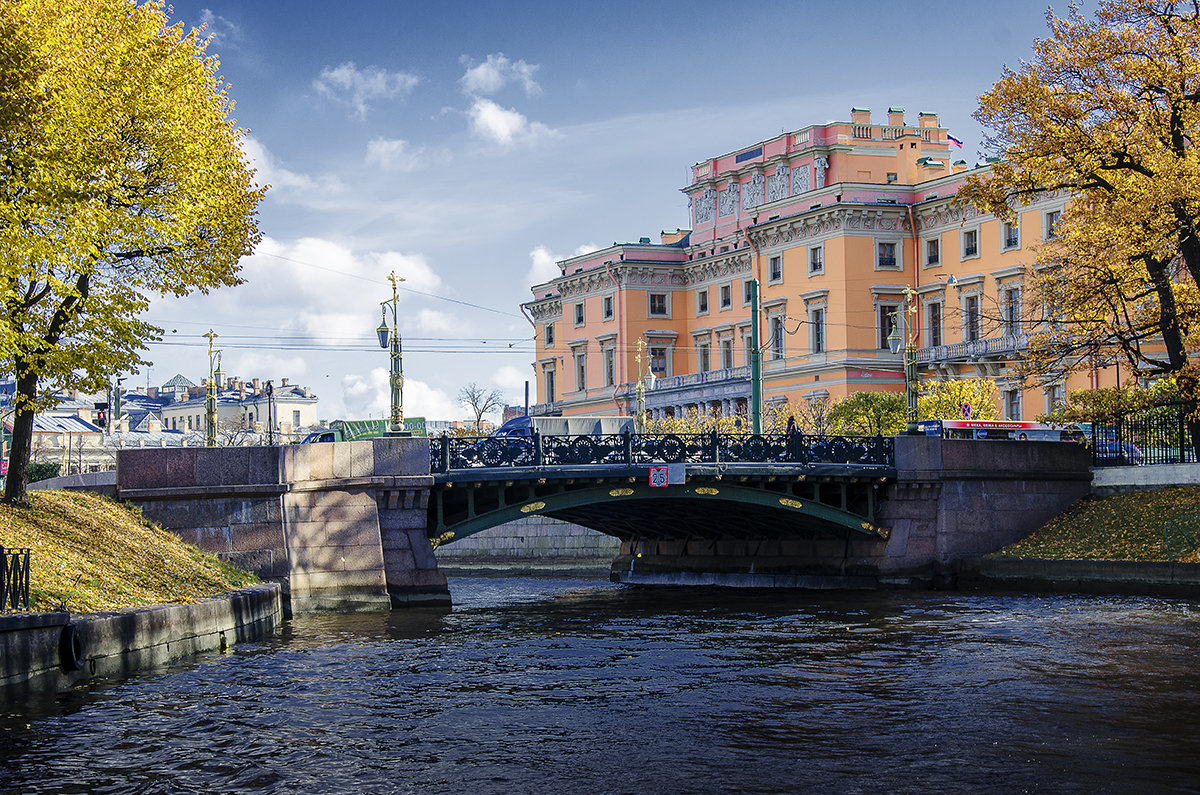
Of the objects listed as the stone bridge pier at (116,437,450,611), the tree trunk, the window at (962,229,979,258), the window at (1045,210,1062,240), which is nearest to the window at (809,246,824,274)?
the window at (962,229,979,258)

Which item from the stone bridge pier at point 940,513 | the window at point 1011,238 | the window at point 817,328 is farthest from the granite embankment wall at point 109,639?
the window at point 817,328

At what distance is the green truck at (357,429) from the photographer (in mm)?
46062

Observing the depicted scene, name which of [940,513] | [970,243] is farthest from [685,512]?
[970,243]

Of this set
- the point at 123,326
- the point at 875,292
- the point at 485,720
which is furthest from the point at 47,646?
the point at 875,292

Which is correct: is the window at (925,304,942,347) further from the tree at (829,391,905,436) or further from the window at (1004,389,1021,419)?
the tree at (829,391,905,436)

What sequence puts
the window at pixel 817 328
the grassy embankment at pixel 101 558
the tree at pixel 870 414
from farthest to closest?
the window at pixel 817 328 < the tree at pixel 870 414 < the grassy embankment at pixel 101 558

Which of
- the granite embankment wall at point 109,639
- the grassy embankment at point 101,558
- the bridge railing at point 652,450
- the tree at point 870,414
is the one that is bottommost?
the granite embankment wall at point 109,639

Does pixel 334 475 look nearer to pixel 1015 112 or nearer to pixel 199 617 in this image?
pixel 199 617

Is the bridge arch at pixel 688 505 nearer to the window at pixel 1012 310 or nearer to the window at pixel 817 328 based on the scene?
the window at pixel 1012 310

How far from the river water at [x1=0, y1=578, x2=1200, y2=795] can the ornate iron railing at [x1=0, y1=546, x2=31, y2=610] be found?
134cm

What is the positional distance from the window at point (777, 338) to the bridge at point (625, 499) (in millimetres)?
34568

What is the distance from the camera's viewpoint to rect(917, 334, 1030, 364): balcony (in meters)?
64.1

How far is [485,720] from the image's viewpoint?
1767 centimetres

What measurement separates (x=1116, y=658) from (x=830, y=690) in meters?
5.17
